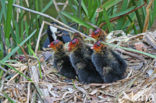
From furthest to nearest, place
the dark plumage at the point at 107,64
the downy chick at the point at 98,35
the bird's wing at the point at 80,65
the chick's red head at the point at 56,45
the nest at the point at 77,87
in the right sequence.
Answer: the chick's red head at the point at 56,45 < the downy chick at the point at 98,35 < the bird's wing at the point at 80,65 < the dark plumage at the point at 107,64 < the nest at the point at 77,87

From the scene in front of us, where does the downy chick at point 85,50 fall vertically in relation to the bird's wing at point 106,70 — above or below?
above

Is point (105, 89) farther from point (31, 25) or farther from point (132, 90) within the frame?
point (31, 25)

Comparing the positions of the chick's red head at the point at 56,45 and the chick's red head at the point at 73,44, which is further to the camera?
the chick's red head at the point at 56,45

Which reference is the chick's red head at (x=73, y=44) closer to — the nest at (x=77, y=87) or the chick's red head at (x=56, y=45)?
the chick's red head at (x=56, y=45)

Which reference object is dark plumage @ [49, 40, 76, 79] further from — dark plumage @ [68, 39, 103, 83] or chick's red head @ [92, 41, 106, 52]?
chick's red head @ [92, 41, 106, 52]

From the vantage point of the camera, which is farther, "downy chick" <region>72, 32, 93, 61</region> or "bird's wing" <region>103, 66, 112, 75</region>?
"downy chick" <region>72, 32, 93, 61</region>

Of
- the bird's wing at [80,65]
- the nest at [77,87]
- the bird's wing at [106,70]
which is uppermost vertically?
the bird's wing at [80,65]

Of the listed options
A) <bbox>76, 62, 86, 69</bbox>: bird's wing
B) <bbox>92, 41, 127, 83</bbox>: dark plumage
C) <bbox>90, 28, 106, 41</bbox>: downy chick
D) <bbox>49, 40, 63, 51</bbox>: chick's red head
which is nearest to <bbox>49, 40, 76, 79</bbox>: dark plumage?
<bbox>49, 40, 63, 51</bbox>: chick's red head

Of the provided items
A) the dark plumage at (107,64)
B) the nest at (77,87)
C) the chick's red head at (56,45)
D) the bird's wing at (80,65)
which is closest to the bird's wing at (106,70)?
the dark plumage at (107,64)
